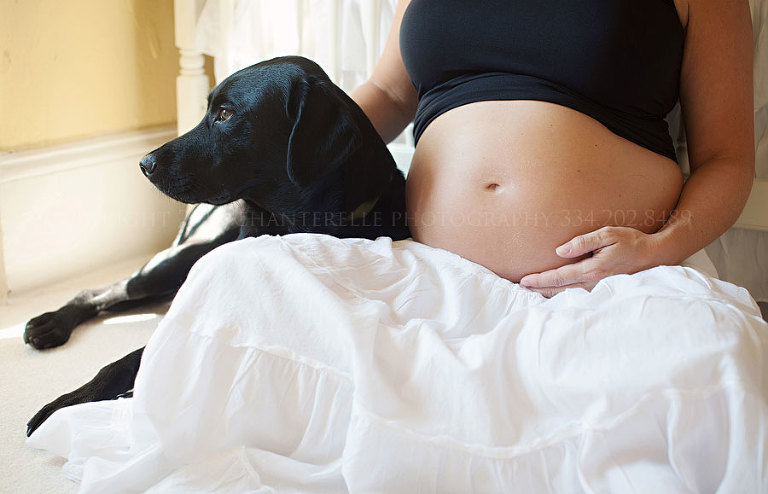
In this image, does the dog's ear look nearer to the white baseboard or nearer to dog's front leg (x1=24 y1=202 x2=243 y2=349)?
dog's front leg (x1=24 y1=202 x2=243 y2=349)

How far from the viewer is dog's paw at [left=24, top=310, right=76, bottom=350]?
127 centimetres

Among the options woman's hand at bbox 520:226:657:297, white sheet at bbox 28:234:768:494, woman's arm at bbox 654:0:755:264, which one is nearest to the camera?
white sheet at bbox 28:234:768:494

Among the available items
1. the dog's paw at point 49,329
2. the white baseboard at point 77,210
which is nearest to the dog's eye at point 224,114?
the dog's paw at point 49,329

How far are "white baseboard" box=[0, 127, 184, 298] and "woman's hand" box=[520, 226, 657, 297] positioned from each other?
3.85 ft

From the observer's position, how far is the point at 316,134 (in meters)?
0.97

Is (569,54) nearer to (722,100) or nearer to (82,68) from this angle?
(722,100)

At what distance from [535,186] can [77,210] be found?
1.17 meters

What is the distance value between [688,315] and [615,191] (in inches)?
11.8

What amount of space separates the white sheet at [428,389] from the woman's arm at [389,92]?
17.7 inches

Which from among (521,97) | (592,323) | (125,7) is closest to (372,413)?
(592,323)

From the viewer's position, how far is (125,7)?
169 cm

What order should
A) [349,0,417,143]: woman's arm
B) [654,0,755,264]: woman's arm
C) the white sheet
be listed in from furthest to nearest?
[349,0,417,143]: woman's arm < [654,0,755,264]: woman's arm < the white sheet

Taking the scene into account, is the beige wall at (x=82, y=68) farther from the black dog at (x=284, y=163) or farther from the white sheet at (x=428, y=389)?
the white sheet at (x=428, y=389)

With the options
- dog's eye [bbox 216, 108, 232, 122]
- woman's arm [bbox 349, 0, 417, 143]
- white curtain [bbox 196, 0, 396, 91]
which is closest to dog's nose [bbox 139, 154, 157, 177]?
dog's eye [bbox 216, 108, 232, 122]
